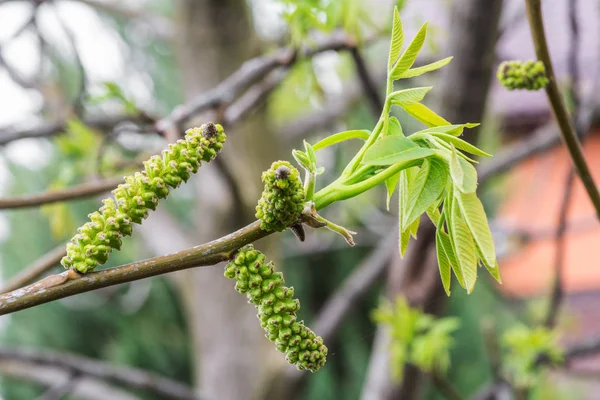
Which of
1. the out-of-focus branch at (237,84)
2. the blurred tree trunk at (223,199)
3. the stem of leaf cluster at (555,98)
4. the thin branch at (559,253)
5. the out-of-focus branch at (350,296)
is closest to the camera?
the stem of leaf cluster at (555,98)

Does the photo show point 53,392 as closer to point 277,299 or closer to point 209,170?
point 209,170

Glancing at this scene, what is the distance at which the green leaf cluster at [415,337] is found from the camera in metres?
0.84

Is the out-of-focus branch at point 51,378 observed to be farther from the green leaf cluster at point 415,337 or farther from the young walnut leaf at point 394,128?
the young walnut leaf at point 394,128

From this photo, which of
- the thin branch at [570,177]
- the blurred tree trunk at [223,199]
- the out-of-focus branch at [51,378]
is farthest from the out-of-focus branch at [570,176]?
the out-of-focus branch at [51,378]

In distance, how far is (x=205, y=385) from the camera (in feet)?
4.74

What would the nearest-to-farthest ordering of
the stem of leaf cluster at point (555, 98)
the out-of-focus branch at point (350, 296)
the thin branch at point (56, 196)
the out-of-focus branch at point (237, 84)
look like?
1. the stem of leaf cluster at point (555, 98)
2. the thin branch at point (56, 196)
3. the out-of-focus branch at point (237, 84)
4. the out-of-focus branch at point (350, 296)

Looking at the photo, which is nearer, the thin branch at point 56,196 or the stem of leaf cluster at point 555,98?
the stem of leaf cluster at point 555,98

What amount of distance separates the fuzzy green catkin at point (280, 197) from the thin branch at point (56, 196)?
37 cm

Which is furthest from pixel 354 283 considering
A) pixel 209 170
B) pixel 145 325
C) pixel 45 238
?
pixel 45 238

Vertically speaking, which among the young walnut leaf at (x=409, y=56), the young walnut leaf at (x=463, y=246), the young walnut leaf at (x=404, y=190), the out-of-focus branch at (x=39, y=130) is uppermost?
the out-of-focus branch at (x=39, y=130)

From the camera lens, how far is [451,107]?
81 cm

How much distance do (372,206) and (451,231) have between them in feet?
4.26

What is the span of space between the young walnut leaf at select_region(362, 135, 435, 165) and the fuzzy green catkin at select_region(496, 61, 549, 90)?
0.50ft

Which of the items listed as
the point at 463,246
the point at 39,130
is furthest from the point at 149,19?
the point at 463,246
